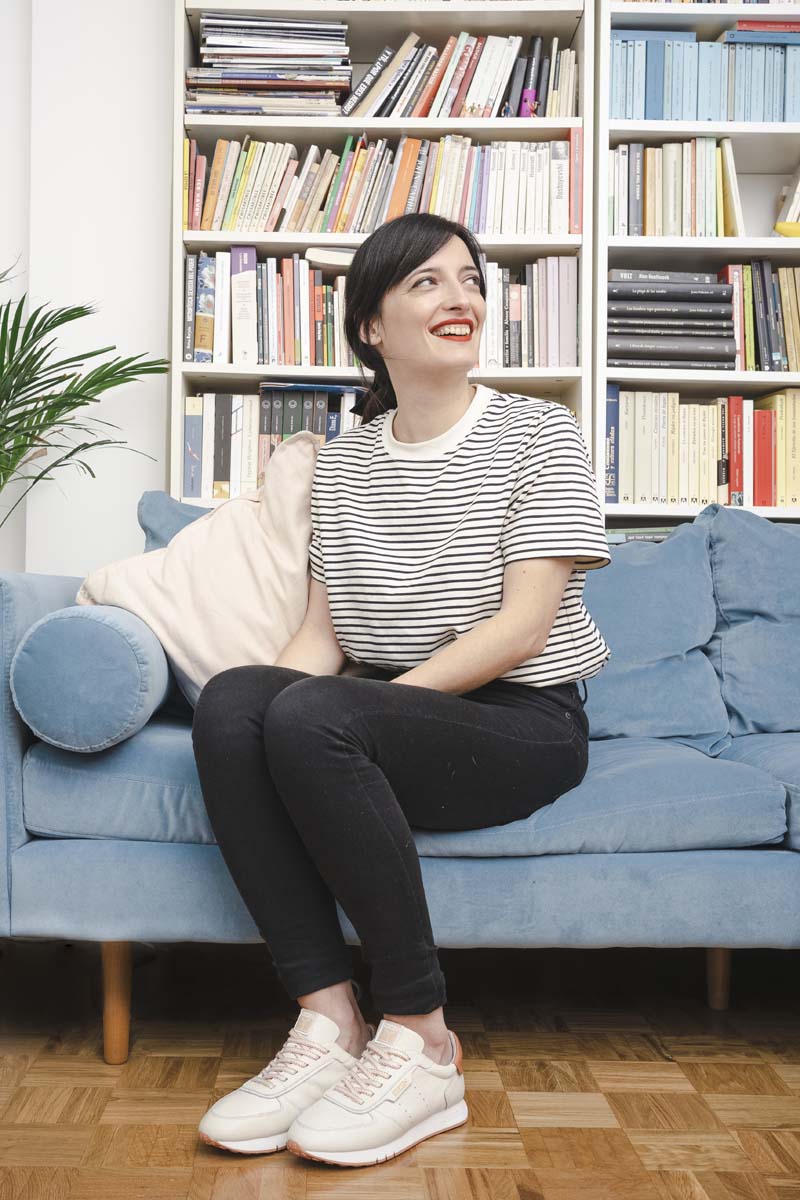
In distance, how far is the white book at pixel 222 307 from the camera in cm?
266

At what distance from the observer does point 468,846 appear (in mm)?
1386

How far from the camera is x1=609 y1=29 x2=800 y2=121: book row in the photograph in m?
2.69

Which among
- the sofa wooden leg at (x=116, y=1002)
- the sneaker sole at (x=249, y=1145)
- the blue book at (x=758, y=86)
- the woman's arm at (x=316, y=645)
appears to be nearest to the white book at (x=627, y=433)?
the blue book at (x=758, y=86)

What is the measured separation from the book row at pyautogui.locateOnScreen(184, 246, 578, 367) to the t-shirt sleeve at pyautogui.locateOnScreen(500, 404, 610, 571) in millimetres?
1287

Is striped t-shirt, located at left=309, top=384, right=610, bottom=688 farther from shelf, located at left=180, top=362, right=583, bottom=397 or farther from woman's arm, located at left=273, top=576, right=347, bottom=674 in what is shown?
shelf, located at left=180, top=362, right=583, bottom=397

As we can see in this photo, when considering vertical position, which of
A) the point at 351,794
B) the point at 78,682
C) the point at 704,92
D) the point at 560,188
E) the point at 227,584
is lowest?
the point at 351,794

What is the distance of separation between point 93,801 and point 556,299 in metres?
1.78

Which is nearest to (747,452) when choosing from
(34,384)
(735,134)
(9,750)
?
(735,134)

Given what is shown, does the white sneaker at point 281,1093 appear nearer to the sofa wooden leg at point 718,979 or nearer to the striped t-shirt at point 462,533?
the striped t-shirt at point 462,533

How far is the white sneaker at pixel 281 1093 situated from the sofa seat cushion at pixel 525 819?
0.26 m

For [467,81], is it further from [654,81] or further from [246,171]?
[246,171]

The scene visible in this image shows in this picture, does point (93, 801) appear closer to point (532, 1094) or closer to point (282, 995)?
point (282, 995)

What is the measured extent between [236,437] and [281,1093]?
177 centimetres

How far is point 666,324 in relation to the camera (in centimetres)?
267
